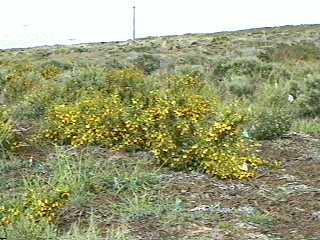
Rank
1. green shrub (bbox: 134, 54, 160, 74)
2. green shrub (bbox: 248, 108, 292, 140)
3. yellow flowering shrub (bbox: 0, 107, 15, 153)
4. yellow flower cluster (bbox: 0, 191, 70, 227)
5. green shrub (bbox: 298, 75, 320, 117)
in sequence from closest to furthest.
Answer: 1. yellow flower cluster (bbox: 0, 191, 70, 227)
2. yellow flowering shrub (bbox: 0, 107, 15, 153)
3. green shrub (bbox: 248, 108, 292, 140)
4. green shrub (bbox: 298, 75, 320, 117)
5. green shrub (bbox: 134, 54, 160, 74)

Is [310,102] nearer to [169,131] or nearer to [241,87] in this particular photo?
[241,87]

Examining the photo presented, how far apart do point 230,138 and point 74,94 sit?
4600 mm

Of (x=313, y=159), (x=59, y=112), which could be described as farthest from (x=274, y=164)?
(x=59, y=112)

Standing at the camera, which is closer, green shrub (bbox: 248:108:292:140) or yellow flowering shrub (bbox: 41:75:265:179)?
yellow flowering shrub (bbox: 41:75:265:179)

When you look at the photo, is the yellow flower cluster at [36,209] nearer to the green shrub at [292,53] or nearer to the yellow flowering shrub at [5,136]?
the yellow flowering shrub at [5,136]

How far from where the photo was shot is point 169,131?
23.7 ft

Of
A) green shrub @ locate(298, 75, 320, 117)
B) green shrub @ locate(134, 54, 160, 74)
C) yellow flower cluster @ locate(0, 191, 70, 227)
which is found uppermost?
yellow flower cluster @ locate(0, 191, 70, 227)

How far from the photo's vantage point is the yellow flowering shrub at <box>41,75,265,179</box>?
694 centimetres

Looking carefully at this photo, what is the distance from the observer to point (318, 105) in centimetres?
1340

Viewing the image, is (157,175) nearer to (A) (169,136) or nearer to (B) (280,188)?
(A) (169,136)

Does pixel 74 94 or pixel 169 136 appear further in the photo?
pixel 74 94

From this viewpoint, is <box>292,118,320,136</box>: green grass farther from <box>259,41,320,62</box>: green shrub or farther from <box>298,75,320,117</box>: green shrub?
<box>259,41,320,62</box>: green shrub

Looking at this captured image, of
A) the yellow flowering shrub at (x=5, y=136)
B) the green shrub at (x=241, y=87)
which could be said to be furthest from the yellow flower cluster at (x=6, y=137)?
the green shrub at (x=241, y=87)

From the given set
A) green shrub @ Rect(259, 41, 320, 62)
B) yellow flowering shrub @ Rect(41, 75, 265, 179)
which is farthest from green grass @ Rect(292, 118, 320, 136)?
green shrub @ Rect(259, 41, 320, 62)
